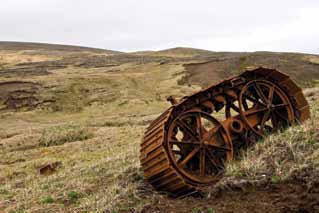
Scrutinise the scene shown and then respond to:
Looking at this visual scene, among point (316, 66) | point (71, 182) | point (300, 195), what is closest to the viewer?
point (300, 195)

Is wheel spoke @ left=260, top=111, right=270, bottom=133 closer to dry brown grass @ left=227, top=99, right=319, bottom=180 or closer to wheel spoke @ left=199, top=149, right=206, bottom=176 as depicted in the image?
dry brown grass @ left=227, top=99, right=319, bottom=180

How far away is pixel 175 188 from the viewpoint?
→ 8.23 m

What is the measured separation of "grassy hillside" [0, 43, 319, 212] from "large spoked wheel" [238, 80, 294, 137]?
2.09 feet

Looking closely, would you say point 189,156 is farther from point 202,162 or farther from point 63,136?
point 63,136

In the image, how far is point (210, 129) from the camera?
30.1 feet

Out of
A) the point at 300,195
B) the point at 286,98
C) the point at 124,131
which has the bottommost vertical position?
the point at 124,131

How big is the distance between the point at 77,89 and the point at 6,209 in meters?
29.9

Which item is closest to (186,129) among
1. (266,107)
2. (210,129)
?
(210,129)

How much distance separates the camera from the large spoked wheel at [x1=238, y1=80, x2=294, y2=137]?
9.68m

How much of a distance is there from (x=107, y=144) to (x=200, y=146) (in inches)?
414

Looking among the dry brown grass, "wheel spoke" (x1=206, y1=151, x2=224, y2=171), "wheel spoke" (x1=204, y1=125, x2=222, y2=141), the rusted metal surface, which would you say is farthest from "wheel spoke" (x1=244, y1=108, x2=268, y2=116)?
"wheel spoke" (x1=206, y1=151, x2=224, y2=171)

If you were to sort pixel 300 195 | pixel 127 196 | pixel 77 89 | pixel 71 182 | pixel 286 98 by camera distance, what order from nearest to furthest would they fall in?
pixel 300 195
pixel 127 196
pixel 286 98
pixel 71 182
pixel 77 89

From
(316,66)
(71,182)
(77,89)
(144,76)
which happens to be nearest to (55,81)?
(77,89)

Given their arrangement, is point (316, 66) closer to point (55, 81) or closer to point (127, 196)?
point (55, 81)
